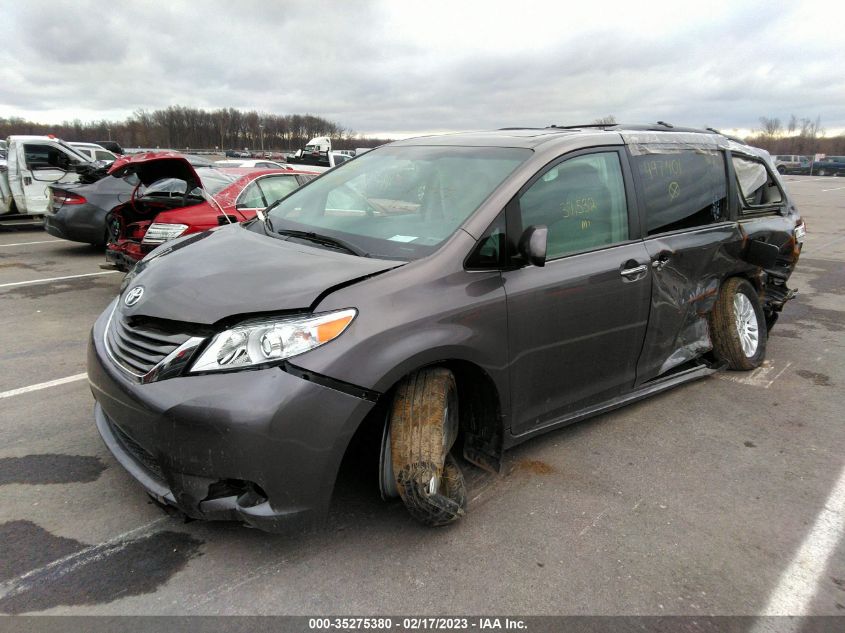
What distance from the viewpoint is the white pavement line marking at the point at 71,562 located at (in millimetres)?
2270

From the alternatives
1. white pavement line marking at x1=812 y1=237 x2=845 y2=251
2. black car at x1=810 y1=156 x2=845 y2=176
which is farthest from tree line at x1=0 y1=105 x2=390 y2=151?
white pavement line marking at x1=812 y1=237 x2=845 y2=251

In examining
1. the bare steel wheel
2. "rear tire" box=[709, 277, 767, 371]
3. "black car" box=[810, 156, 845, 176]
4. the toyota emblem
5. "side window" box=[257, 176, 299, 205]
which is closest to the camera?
the toyota emblem

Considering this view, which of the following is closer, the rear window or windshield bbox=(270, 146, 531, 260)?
windshield bbox=(270, 146, 531, 260)

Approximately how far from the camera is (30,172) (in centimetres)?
1173

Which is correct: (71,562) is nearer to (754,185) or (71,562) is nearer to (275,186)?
(754,185)

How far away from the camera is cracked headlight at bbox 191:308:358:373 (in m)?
2.27

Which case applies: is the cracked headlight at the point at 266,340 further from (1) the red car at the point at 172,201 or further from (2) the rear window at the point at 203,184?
(2) the rear window at the point at 203,184

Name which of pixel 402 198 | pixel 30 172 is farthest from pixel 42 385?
pixel 30 172

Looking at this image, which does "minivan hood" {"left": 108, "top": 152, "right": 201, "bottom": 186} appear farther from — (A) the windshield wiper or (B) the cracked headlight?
(B) the cracked headlight

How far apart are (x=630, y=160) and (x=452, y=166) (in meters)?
1.15

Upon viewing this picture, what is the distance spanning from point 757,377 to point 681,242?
1735 millimetres

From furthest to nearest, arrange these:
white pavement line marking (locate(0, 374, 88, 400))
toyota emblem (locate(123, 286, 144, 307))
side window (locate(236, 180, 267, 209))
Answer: side window (locate(236, 180, 267, 209)), white pavement line marking (locate(0, 374, 88, 400)), toyota emblem (locate(123, 286, 144, 307))

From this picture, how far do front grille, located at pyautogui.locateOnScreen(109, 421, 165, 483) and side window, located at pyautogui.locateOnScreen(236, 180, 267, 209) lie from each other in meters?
4.54

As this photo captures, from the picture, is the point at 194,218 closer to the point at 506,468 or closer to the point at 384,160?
the point at 384,160
